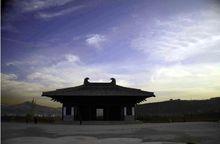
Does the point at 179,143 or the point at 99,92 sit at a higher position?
the point at 99,92

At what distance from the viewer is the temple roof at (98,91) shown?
23953 mm

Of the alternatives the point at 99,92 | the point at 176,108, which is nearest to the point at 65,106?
the point at 99,92

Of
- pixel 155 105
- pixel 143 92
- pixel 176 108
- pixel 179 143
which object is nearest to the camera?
pixel 179 143

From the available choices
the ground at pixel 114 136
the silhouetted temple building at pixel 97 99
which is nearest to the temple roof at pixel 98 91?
the silhouetted temple building at pixel 97 99

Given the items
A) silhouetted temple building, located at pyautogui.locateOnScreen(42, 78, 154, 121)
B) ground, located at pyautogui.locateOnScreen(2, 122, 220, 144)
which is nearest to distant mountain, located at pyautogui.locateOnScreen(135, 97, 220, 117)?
silhouetted temple building, located at pyautogui.locateOnScreen(42, 78, 154, 121)

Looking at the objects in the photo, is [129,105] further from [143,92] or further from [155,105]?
[155,105]

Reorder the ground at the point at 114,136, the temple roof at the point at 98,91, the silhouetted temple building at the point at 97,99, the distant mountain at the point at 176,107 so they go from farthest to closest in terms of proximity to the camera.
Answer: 1. the distant mountain at the point at 176,107
2. the silhouetted temple building at the point at 97,99
3. the temple roof at the point at 98,91
4. the ground at the point at 114,136

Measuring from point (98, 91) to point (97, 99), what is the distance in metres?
0.72

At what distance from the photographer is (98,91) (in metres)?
24.7

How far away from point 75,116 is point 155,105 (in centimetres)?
5416

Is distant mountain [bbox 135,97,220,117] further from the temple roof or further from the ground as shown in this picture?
the ground

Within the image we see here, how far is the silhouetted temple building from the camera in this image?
2412 cm

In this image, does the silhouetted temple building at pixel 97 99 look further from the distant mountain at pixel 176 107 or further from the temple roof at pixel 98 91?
the distant mountain at pixel 176 107

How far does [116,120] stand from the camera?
2527 cm
